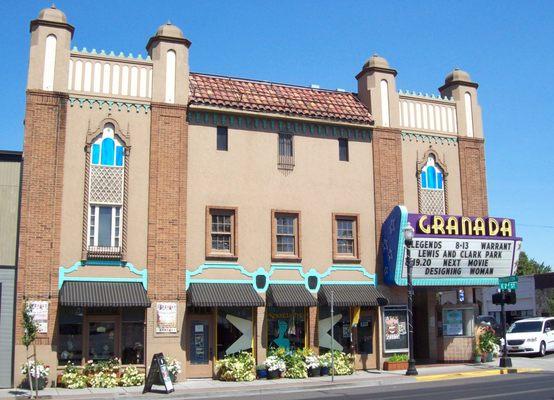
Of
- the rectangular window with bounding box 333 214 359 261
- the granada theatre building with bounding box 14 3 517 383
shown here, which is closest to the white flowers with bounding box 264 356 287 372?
the granada theatre building with bounding box 14 3 517 383

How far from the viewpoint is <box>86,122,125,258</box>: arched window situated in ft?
76.2

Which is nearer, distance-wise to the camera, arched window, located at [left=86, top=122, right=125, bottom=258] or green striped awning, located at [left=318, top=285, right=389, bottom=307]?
arched window, located at [left=86, top=122, right=125, bottom=258]

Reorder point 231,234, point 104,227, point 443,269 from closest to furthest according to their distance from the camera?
point 104,227, point 231,234, point 443,269

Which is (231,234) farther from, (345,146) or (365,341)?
(365,341)

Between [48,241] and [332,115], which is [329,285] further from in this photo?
[48,241]

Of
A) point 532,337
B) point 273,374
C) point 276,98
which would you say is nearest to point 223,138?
point 276,98

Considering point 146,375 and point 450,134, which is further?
point 450,134

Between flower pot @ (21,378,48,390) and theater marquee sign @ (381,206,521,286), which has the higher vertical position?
theater marquee sign @ (381,206,521,286)

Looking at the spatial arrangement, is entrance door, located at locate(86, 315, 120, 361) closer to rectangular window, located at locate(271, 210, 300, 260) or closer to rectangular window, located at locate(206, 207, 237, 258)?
rectangular window, located at locate(206, 207, 237, 258)

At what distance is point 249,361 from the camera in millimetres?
23672

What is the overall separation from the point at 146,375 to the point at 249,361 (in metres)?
3.66

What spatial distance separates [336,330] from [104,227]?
976 centimetres

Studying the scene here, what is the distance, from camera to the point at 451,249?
26.7 metres

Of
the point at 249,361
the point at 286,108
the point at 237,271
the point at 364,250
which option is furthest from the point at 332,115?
the point at 249,361
